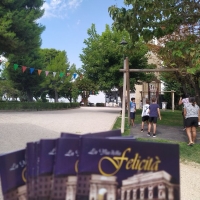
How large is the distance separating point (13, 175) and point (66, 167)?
0.32 metres

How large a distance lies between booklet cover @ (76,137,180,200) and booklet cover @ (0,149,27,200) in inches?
13.6

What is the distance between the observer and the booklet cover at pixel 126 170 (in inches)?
53.9

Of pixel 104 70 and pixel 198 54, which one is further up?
pixel 104 70

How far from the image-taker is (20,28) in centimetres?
2148

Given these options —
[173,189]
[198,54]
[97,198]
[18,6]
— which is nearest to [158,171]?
[173,189]

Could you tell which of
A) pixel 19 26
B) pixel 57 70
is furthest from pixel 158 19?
pixel 57 70

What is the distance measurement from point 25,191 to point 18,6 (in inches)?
951

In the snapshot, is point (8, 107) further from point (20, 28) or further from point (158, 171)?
point (158, 171)

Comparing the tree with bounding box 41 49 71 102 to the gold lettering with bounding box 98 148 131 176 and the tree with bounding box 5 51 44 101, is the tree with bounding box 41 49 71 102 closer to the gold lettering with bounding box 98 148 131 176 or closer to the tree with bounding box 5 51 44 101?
the tree with bounding box 5 51 44 101

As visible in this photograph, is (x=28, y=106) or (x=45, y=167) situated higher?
(x=45, y=167)

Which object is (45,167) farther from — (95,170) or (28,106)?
(28,106)

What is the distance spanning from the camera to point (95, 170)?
53.9 inches

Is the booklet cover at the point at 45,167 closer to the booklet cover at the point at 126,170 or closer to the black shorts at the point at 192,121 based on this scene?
the booklet cover at the point at 126,170

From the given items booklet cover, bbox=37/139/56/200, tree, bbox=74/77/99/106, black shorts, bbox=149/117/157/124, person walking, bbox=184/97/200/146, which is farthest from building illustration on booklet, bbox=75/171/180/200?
tree, bbox=74/77/99/106
